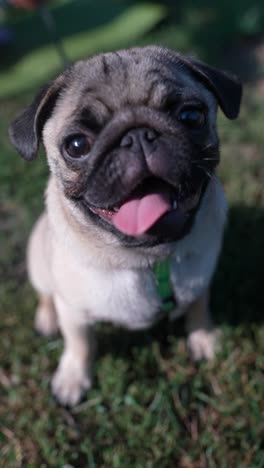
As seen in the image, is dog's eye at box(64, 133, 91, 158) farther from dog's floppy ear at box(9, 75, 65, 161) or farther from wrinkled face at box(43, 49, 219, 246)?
dog's floppy ear at box(9, 75, 65, 161)

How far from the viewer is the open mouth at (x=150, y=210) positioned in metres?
1.98

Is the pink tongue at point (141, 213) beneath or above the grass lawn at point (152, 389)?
above

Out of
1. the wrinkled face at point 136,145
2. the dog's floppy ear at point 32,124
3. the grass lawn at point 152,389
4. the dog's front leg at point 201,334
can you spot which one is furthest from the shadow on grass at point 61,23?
the wrinkled face at point 136,145

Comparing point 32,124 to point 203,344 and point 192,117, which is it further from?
point 203,344

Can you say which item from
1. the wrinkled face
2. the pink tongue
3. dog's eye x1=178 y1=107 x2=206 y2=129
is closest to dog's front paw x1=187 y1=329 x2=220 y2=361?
the wrinkled face

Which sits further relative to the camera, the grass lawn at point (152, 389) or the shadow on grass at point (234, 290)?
the shadow on grass at point (234, 290)

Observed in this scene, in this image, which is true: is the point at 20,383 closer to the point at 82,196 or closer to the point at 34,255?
the point at 34,255

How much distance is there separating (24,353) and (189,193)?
1.59 meters

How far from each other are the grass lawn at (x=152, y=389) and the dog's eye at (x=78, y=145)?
1365mm

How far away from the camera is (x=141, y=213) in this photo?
1.98 metres

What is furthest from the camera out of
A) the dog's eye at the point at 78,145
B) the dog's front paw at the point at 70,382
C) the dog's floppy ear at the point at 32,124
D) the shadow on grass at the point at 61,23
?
the shadow on grass at the point at 61,23

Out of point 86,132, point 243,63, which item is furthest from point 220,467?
point 243,63

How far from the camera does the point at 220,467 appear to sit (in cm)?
249

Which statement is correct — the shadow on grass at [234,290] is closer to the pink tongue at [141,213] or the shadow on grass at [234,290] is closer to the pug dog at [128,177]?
the pug dog at [128,177]
